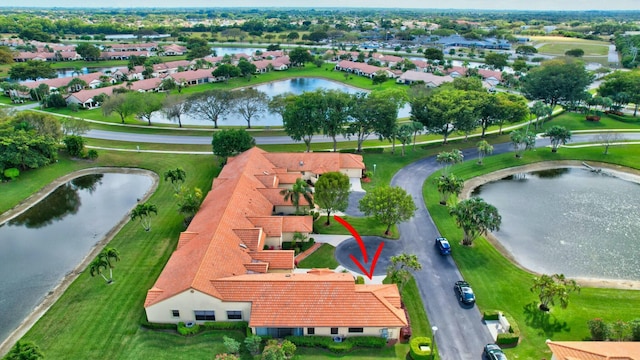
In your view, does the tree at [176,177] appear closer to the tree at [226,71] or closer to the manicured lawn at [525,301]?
the manicured lawn at [525,301]

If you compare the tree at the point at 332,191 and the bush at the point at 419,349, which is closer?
the bush at the point at 419,349

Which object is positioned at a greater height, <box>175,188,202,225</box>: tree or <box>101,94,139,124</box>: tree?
<box>101,94,139,124</box>: tree

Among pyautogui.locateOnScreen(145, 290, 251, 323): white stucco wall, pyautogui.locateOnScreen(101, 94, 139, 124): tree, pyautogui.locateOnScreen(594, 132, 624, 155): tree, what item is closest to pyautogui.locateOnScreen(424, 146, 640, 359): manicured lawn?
pyautogui.locateOnScreen(145, 290, 251, 323): white stucco wall

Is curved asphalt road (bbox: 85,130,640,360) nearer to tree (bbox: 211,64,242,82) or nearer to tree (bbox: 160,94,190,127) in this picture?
tree (bbox: 160,94,190,127)

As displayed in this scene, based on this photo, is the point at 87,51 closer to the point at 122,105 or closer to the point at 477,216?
the point at 122,105

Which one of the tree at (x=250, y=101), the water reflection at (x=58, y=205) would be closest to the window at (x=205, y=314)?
the water reflection at (x=58, y=205)
